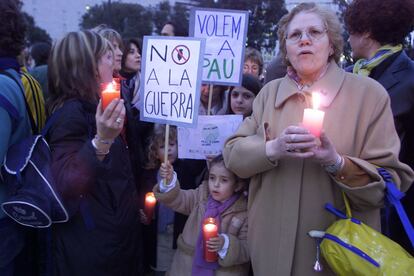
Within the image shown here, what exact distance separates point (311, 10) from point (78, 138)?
142 cm

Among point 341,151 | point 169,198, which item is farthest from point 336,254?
point 169,198

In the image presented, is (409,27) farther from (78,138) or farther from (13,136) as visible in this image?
(13,136)

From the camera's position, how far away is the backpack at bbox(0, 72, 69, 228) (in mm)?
2088

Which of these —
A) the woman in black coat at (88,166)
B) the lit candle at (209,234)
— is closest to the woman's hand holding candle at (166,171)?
the woman in black coat at (88,166)

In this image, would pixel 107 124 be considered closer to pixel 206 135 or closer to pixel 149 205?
pixel 206 135

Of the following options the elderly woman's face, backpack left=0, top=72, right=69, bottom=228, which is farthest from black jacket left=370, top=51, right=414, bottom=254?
backpack left=0, top=72, right=69, bottom=228

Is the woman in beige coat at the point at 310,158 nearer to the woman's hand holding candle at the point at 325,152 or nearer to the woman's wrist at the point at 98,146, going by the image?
the woman's hand holding candle at the point at 325,152

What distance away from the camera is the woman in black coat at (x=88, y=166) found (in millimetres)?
2170

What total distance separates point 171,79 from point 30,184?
40.5 inches

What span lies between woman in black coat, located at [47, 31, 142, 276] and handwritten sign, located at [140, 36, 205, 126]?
0.85 feet

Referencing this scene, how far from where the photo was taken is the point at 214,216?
2.62m

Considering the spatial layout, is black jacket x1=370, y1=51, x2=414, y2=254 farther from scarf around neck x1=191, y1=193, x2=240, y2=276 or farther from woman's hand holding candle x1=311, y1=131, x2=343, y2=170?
scarf around neck x1=191, y1=193, x2=240, y2=276

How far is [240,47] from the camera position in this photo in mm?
3135

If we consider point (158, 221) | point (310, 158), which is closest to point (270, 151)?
point (310, 158)
